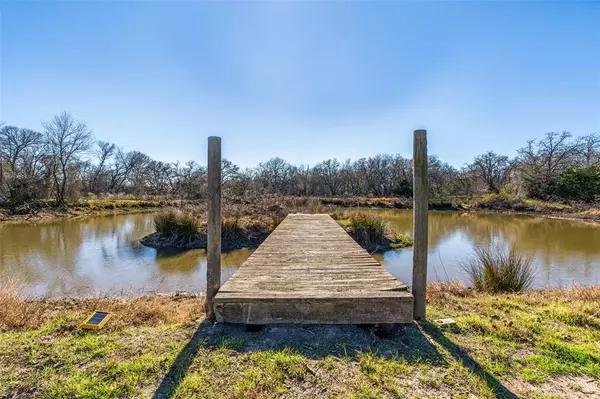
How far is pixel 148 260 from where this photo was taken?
8.18 m

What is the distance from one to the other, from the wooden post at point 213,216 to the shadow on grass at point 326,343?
1.22 feet

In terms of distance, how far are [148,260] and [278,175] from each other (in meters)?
34.8

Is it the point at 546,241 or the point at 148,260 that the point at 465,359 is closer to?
the point at 148,260

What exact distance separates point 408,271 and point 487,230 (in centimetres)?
933

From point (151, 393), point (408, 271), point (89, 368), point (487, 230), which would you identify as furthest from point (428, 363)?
point (487, 230)

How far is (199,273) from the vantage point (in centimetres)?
702

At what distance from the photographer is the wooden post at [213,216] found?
2.90 meters

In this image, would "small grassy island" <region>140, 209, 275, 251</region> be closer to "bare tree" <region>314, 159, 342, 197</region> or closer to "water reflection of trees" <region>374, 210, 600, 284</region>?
"water reflection of trees" <region>374, 210, 600, 284</region>

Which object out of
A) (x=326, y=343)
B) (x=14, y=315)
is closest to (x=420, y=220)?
(x=326, y=343)

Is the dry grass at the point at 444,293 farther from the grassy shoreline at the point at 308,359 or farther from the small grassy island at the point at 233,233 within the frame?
the small grassy island at the point at 233,233

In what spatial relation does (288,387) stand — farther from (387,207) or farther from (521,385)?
(387,207)

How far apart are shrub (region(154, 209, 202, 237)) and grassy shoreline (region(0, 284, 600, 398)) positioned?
7.24 m

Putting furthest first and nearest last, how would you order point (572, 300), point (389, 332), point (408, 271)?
point (408, 271)
point (572, 300)
point (389, 332)

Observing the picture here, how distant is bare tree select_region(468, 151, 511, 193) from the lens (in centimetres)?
3650
